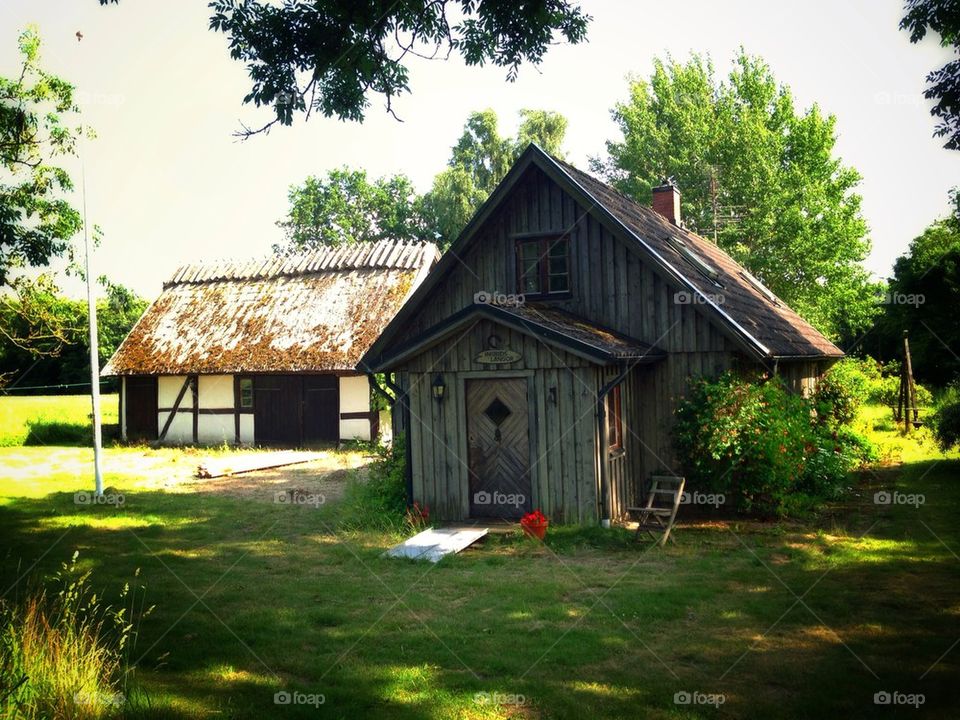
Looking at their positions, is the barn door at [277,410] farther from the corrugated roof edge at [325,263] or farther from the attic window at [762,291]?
the attic window at [762,291]

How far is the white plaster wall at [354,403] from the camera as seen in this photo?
23.9 metres

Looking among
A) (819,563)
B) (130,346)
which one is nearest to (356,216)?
(130,346)

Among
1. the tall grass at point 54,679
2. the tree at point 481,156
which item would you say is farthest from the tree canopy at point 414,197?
the tall grass at point 54,679

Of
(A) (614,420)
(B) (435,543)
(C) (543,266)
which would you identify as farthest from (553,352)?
(B) (435,543)

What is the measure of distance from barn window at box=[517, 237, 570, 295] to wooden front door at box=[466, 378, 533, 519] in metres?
2.90

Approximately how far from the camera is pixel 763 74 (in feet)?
128

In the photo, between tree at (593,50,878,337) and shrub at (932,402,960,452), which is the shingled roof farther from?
tree at (593,50,878,337)

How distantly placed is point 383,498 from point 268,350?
12.8 meters

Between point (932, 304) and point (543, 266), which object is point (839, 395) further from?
point (543, 266)

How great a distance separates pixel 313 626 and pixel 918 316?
74.0 feet

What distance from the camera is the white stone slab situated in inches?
426

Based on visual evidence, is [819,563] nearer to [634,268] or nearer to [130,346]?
[634,268]

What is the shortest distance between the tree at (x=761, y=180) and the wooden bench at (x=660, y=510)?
2446 cm

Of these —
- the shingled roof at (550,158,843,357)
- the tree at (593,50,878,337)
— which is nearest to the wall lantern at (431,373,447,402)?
the shingled roof at (550,158,843,357)
